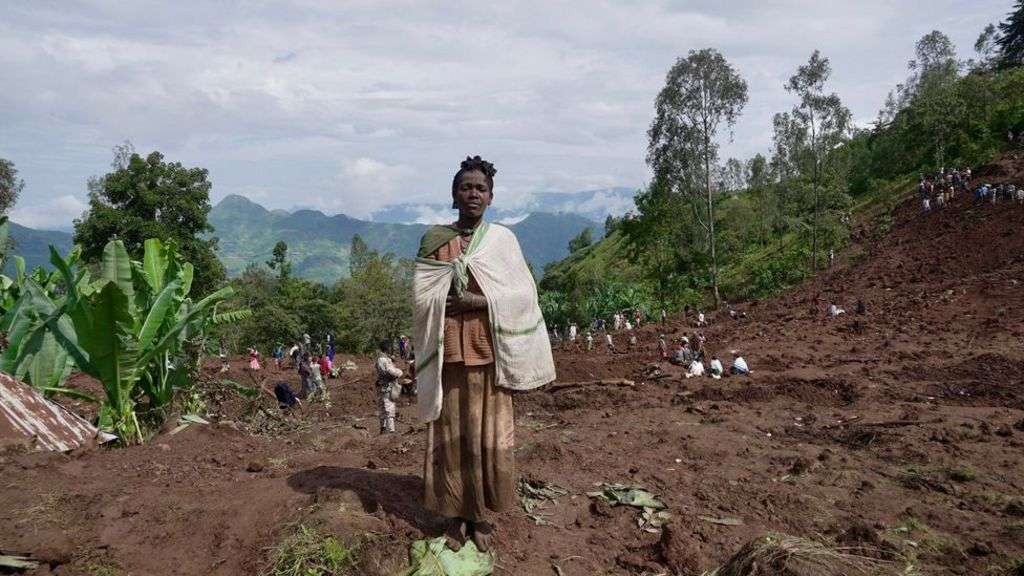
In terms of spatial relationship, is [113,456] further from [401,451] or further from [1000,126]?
[1000,126]

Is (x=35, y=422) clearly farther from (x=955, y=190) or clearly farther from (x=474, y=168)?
(x=955, y=190)

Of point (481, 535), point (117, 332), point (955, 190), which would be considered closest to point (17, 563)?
point (481, 535)

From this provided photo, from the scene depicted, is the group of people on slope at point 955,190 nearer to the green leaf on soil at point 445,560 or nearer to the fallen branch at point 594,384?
the fallen branch at point 594,384

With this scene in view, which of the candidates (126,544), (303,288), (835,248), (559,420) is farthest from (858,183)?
(126,544)

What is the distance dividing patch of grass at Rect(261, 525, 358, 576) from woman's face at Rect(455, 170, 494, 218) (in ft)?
6.89

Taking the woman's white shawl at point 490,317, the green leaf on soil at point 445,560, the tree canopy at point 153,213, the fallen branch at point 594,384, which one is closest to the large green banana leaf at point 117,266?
the woman's white shawl at point 490,317

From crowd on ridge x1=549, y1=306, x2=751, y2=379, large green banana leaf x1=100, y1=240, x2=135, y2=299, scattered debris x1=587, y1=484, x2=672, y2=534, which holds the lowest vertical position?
crowd on ridge x1=549, y1=306, x2=751, y2=379

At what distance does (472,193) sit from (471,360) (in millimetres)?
997

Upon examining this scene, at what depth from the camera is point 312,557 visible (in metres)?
3.59

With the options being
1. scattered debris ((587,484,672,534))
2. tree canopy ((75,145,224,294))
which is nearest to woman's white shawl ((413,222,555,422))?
scattered debris ((587,484,672,534))

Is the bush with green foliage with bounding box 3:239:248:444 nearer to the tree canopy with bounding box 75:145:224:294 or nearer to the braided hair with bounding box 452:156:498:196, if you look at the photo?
the braided hair with bounding box 452:156:498:196

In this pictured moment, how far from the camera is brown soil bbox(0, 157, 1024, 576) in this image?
13.0 feet

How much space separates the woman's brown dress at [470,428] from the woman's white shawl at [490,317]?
0.24ft

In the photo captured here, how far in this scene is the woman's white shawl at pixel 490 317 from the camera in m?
3.71
